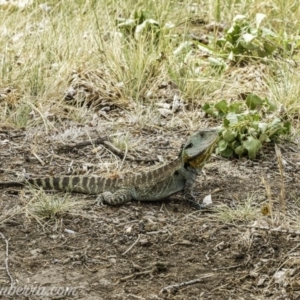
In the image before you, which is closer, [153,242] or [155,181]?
[153,242]

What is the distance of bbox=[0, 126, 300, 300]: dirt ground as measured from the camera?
4.13 m

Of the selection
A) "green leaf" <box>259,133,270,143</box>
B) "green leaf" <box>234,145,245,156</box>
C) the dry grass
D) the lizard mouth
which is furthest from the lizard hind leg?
the dry grass

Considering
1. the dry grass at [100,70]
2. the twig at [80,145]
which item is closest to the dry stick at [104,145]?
the twig at [80,145]

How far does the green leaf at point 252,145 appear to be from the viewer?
597 cm

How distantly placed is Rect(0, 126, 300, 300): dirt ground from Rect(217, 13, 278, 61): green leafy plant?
1.69 meters

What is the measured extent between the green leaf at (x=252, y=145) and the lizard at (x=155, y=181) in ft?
2.33

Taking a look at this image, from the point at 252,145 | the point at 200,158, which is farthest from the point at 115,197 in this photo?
the point at 252,145

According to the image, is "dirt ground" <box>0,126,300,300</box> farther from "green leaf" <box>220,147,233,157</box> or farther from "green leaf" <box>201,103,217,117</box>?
"green leaf" <box>201,103,217,117</box>

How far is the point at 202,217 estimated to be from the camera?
16.6ft

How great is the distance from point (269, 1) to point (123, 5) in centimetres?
156

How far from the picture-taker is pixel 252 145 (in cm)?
597

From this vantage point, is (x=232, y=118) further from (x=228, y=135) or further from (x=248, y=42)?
(x=248, y=42)

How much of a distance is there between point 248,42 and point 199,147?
7.56 feet

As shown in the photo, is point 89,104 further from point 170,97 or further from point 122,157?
point 122,157
